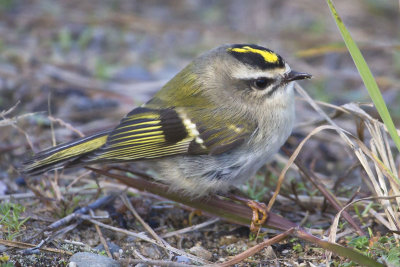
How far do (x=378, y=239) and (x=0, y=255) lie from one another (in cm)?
170

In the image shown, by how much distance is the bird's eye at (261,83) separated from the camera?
2.76 metres

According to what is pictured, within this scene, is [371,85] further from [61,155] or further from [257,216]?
[61,155]

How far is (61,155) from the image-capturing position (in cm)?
276

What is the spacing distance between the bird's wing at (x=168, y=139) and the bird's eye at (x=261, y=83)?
244 millimetres

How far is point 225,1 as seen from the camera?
6645mm

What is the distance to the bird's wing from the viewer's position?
271cm

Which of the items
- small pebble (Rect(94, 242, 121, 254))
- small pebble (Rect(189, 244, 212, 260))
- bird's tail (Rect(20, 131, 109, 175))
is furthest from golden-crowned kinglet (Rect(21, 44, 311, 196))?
small pebble (Rect(94, 242, 121, 254))

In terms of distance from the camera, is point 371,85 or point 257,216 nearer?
point 371,85

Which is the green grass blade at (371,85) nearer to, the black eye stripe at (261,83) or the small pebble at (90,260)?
the black eye stripe at (261,83)

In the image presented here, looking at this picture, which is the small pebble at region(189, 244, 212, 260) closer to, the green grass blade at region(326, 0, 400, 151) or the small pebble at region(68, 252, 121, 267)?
the small pebble at region(68, 252, 121, 267)

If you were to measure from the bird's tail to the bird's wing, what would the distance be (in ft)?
0.23

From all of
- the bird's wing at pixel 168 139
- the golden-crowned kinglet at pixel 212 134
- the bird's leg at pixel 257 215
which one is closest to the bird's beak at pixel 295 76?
the golden-crowned kinglet at pixel 212 134

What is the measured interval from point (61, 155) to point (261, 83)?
1.12m

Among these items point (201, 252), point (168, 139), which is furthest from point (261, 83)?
point (201, 252)
